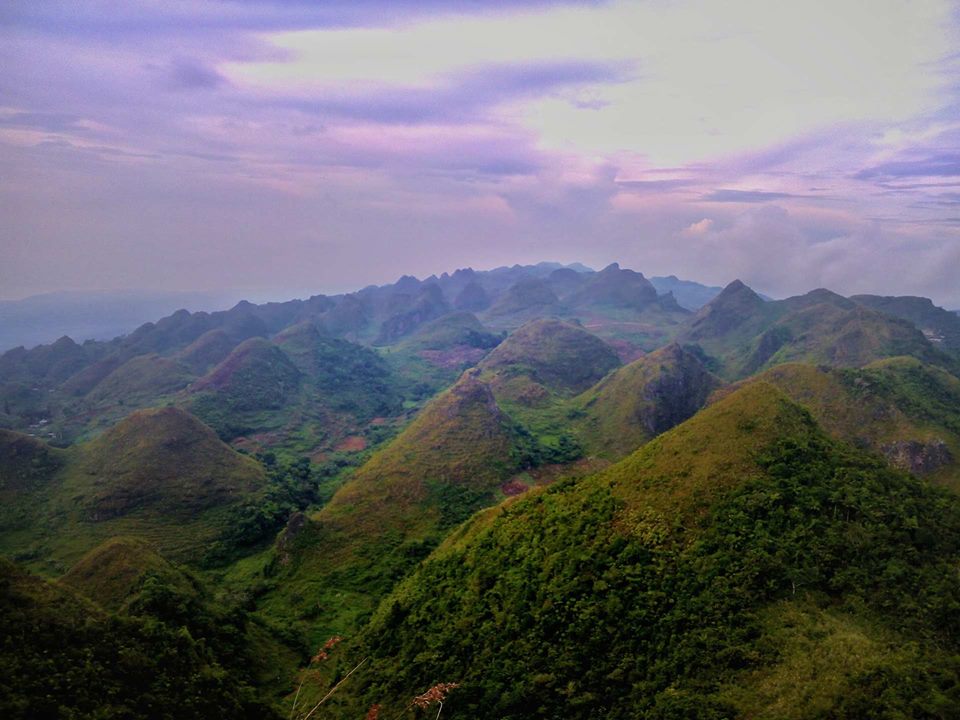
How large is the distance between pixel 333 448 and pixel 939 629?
69.5m

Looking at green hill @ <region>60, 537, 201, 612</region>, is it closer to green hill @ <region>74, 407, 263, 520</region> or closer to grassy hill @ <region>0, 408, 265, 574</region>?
grassy hill @ <region>0, 408, 265, 574</region>

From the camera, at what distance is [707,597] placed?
57.0ft

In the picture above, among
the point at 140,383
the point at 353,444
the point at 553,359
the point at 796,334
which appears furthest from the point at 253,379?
the point at 796,334

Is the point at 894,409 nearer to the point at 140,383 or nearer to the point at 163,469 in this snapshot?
the point at 163,469

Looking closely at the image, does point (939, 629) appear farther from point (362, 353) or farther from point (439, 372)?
point (362, 353)

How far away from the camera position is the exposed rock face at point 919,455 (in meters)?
39.5

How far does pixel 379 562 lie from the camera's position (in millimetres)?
35594

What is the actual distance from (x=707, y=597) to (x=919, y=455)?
1449 inches

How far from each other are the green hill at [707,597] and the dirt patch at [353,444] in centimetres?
4862

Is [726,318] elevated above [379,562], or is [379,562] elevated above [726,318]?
[726,318]

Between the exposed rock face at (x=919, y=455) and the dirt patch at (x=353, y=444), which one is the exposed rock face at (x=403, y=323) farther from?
the exposed rock face at (x=919, y=455)

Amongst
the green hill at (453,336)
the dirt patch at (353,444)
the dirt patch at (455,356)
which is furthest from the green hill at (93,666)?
the green hill at (453,336)

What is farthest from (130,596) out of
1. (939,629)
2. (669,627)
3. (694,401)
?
(694,401)

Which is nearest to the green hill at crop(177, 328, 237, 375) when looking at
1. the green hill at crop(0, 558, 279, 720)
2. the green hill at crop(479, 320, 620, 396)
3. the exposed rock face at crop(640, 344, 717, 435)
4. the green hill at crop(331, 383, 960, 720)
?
the green hill at crop(479, 320, 620, 396)
